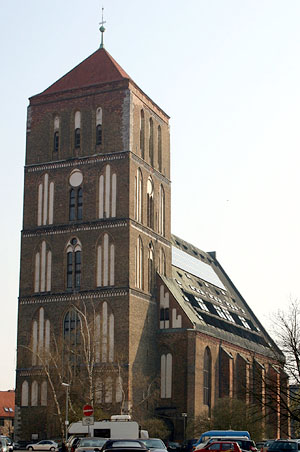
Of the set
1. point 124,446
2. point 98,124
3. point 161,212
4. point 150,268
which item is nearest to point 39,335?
point 150,268

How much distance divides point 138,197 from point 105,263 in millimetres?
5869

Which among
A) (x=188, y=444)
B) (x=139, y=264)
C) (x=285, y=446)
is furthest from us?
(x=139, y=264)

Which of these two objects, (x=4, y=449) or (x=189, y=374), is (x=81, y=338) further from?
(x=4, y=449)

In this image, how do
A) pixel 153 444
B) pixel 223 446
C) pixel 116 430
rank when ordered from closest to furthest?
pixel 223 446 < pixel 153 444 < pixel 116 430

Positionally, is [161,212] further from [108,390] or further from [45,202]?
[108,390]

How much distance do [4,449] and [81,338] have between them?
22457 mm

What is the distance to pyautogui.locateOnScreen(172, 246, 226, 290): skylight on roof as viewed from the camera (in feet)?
273

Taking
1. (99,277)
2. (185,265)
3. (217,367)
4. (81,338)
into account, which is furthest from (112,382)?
(185,265)

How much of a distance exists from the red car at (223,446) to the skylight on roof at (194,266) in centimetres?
4690

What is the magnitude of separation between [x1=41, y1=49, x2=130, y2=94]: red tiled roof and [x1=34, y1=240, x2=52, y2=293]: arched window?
12.8 m

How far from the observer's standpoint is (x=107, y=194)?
6700 cm

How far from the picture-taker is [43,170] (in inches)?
2749

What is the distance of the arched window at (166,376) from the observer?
66625mm

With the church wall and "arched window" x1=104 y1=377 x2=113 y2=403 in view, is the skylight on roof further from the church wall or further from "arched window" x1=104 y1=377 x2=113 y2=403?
"arched window" x1=104 y1=377 x2=113 y2=403
